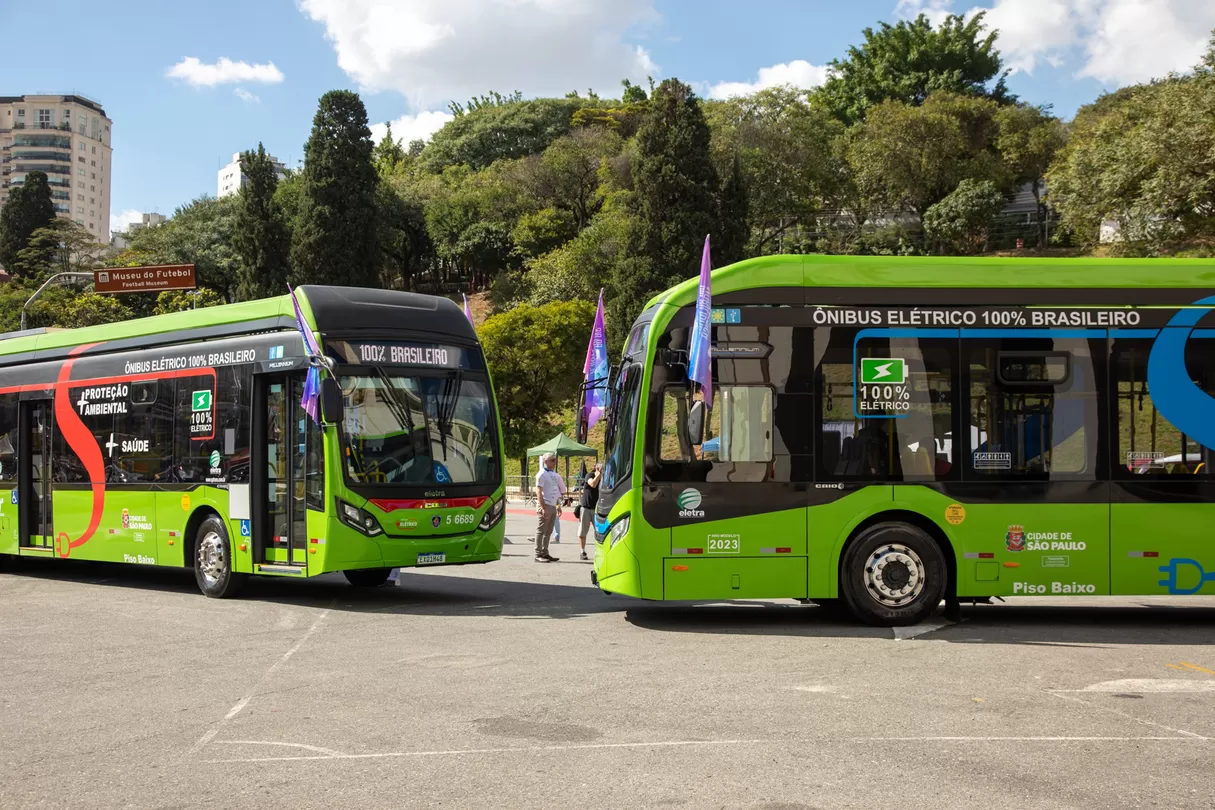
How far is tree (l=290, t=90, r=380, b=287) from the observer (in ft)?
210

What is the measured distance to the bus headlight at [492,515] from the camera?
13703 mm

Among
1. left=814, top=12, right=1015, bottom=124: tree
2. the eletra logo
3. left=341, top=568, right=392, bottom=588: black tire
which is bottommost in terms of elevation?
left=341, top=568, right=392, bottom=588: black tire

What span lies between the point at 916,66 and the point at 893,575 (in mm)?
73128

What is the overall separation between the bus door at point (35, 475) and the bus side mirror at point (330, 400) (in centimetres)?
694

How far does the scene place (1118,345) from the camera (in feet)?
Answer: 37.7

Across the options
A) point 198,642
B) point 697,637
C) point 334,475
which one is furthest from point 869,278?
point 198,642

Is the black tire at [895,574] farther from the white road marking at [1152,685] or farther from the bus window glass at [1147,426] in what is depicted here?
the white road marking at [1152,685]

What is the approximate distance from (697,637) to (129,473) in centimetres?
878

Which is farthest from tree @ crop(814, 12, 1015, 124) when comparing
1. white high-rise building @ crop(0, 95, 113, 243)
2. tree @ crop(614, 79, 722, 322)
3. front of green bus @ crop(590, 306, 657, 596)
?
white high-rise building @ crop(0, 95, 113, 243)

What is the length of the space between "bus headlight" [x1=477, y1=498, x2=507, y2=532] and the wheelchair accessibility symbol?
7.06m

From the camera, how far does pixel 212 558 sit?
1448cm

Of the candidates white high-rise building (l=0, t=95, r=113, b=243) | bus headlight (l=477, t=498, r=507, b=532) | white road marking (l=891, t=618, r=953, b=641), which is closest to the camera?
white road marking (l=891, t=618, r=953, b=641)

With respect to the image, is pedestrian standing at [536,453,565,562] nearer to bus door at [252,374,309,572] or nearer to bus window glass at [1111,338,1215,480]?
bus door at [252,374,309,572]

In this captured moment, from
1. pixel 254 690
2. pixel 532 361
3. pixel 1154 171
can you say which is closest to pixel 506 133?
pixel 532 361
